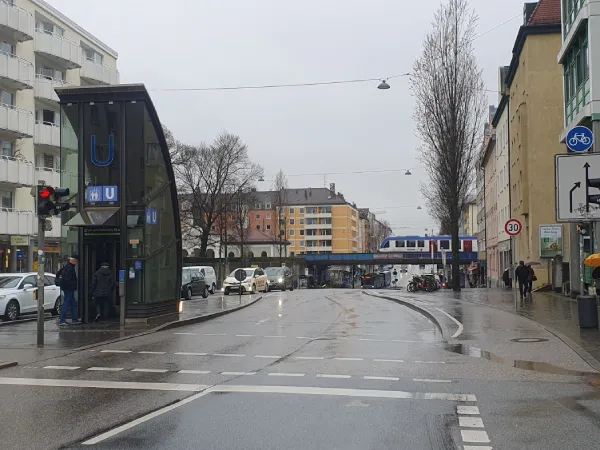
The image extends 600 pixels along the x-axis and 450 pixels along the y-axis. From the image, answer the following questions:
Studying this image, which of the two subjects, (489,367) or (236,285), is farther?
(236,285)

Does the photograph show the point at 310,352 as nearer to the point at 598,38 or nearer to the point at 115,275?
the point at 115,275

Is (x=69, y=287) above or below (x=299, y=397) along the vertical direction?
above

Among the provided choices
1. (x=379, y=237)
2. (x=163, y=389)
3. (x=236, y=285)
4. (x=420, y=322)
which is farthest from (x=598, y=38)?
(x=379, y=237)

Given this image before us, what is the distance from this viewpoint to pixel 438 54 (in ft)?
127

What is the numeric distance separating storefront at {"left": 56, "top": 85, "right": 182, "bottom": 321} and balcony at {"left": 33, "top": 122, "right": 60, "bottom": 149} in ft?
87.2

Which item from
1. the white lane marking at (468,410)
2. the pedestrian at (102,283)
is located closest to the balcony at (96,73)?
the pedestrian at (102,283)

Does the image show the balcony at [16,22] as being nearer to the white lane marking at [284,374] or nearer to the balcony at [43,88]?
the balcony at [43,88]

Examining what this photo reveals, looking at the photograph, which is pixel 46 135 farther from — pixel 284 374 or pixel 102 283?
pixel 284 374

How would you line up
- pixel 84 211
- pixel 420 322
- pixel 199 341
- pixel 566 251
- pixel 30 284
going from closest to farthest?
pixel 199 341
pixel 84 211
pixel 420 322
pixel 30 284
pixel 566 251

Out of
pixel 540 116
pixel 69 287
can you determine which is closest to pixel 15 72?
pixel 69 287

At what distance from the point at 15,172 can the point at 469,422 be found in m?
38.2

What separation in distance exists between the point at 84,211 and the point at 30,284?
5.28 m

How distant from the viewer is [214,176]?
7062cm

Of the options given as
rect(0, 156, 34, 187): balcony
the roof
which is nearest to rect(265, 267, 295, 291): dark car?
rect(0, 156, 34, 187): balcony
